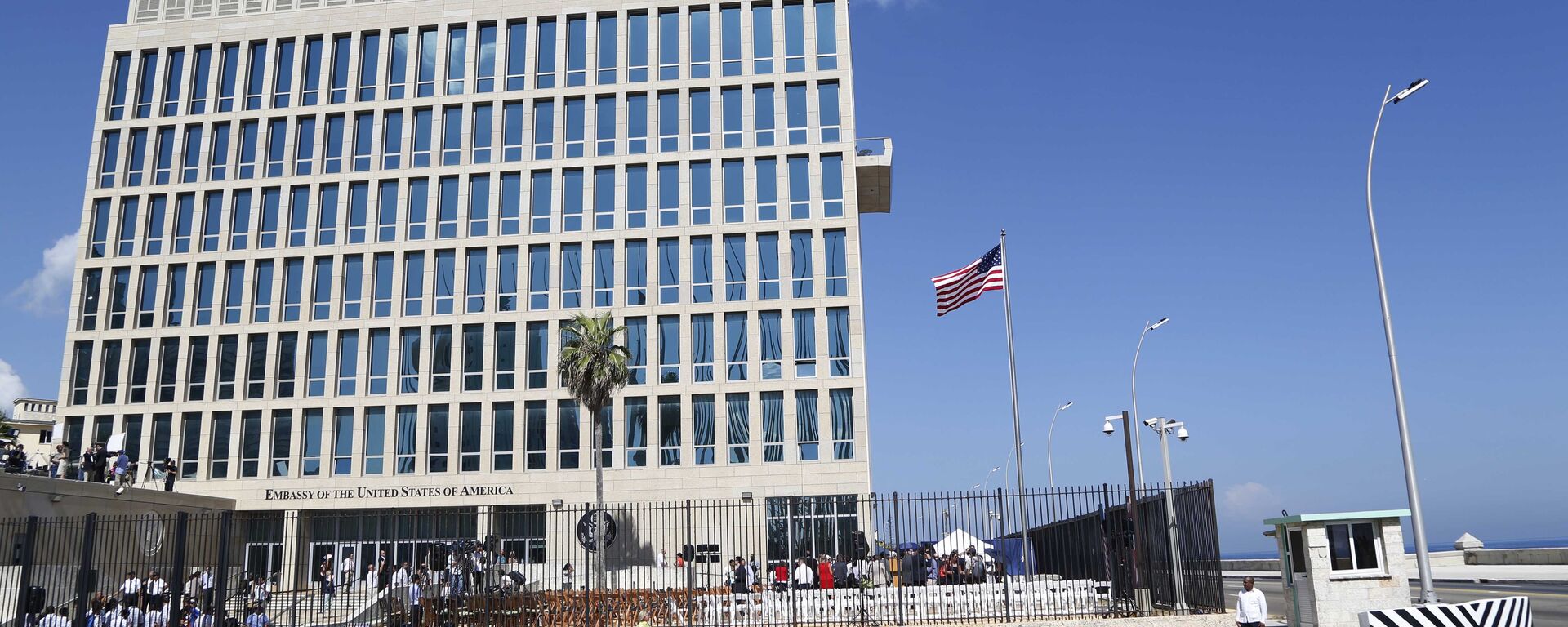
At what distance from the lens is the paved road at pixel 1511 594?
76.1 ft

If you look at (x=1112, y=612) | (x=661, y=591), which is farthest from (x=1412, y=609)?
(x=661, y=591)

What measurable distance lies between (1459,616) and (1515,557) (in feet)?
120

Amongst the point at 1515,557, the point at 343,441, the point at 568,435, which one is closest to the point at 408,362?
the point at 343,441

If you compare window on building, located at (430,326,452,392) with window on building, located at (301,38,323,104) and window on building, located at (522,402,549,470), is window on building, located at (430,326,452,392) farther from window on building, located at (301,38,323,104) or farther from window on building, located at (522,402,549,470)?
window on building, located at (301,38,323,104)

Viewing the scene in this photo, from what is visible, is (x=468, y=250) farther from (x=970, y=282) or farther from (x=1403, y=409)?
(x=1403, y=409)

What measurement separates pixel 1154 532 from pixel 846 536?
61.3ft

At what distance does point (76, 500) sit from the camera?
33.8m

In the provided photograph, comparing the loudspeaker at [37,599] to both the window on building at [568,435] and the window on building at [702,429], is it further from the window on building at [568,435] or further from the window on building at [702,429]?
the window on building at [702,429]

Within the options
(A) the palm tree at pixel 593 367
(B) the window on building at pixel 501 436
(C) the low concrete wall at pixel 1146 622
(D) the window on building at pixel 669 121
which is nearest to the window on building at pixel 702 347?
(D) the window on building at pixel 669 121

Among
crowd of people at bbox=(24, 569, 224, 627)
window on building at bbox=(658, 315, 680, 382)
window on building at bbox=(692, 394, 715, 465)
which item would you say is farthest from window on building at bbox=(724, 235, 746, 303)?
crowd of people at bbox=(24, 569, 224, 627)

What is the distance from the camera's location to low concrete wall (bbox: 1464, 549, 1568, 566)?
43312 millimetres

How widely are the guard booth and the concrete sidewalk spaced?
47.6 feet

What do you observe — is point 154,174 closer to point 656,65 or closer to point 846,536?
point 656,65

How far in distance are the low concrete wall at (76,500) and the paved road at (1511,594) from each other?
102ft
